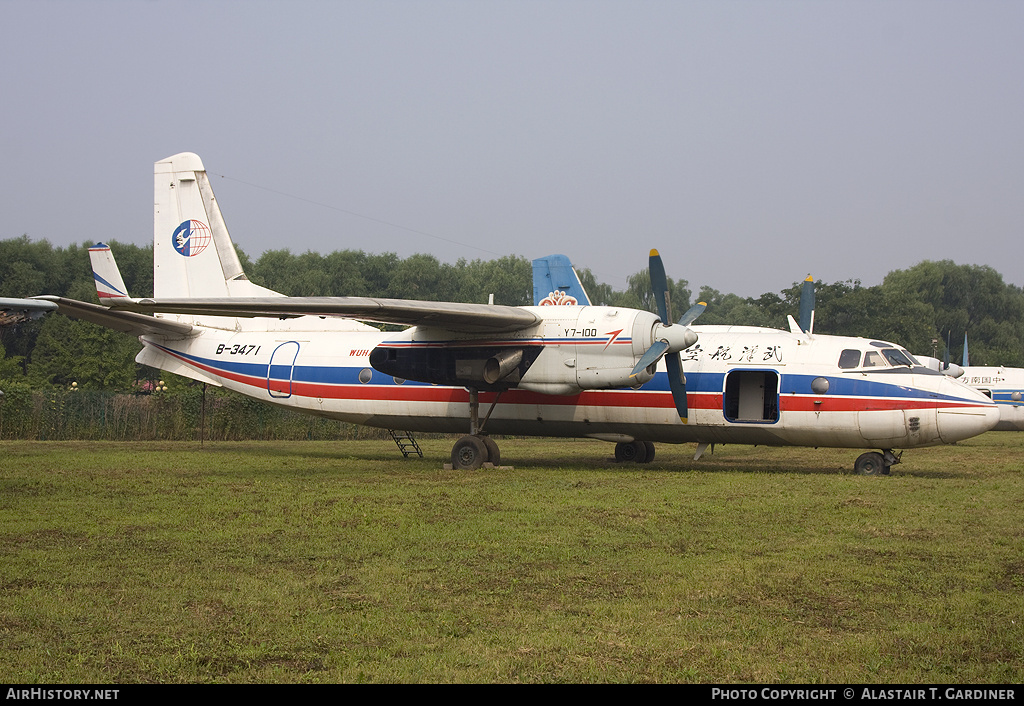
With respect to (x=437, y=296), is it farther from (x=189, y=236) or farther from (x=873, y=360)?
(x=873, y=360)

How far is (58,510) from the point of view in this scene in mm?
12219

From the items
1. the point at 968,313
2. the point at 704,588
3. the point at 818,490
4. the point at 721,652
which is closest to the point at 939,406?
the point at 818,490

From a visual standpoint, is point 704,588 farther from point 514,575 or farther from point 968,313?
point 968,313

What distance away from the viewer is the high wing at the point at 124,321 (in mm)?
18547

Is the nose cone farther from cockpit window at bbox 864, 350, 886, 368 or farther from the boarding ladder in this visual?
the boarding ladder

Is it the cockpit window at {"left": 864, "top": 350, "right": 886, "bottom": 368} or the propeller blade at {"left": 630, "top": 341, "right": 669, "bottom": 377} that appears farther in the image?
the cockpit window at {"left": 864, "top": 350, "right": 886, "bottom": 368}

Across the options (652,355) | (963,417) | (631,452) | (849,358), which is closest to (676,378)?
(652,355)

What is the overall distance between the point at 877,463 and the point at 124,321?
55.9ft

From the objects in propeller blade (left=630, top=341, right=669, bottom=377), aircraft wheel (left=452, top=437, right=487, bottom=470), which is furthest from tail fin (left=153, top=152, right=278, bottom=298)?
propeller blade (left=630, top=341, right=669, bottom=377)

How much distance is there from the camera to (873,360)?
1784 centimetres

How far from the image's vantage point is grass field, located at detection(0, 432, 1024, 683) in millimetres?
6066

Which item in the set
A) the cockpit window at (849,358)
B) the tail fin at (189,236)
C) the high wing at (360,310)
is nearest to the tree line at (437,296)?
the tail fin at (189,236)

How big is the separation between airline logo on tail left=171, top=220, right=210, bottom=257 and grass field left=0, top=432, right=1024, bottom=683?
362 inches

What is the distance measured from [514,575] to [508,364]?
9.89m
